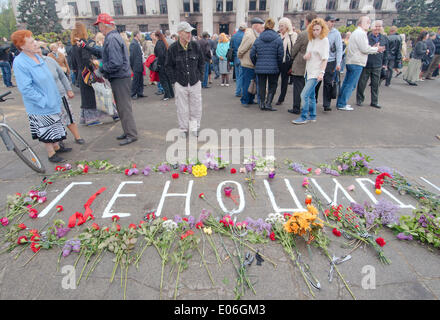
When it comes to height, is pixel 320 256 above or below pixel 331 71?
below

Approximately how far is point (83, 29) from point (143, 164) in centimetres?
312

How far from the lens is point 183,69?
4598mm

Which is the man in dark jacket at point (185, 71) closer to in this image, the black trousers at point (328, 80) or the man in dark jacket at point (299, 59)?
the man in dark jacket at point (299, 59)

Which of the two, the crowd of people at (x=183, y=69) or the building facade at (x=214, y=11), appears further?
the building facade at (x=214, y=11)

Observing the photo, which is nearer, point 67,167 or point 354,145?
point 67,167

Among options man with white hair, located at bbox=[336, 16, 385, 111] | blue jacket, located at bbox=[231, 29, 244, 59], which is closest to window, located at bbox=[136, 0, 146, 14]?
blue jacket, located at bbox=[231, 29, 244, 59]

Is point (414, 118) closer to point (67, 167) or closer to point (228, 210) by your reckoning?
point (228, 210)

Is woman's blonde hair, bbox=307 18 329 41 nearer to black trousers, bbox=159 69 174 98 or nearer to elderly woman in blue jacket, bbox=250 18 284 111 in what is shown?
elderly woman in blue jacket, bbox=250 18 284 111

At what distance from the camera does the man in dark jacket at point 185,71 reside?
4.51m

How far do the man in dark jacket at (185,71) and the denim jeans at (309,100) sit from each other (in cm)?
233

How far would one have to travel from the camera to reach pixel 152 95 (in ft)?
29.8

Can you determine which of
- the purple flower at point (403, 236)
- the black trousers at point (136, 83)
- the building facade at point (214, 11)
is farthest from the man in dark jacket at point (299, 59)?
the building facade at point (214, 11)

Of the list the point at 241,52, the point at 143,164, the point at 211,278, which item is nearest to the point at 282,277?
the point at 211,278

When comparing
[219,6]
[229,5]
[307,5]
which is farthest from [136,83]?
[307,5]
